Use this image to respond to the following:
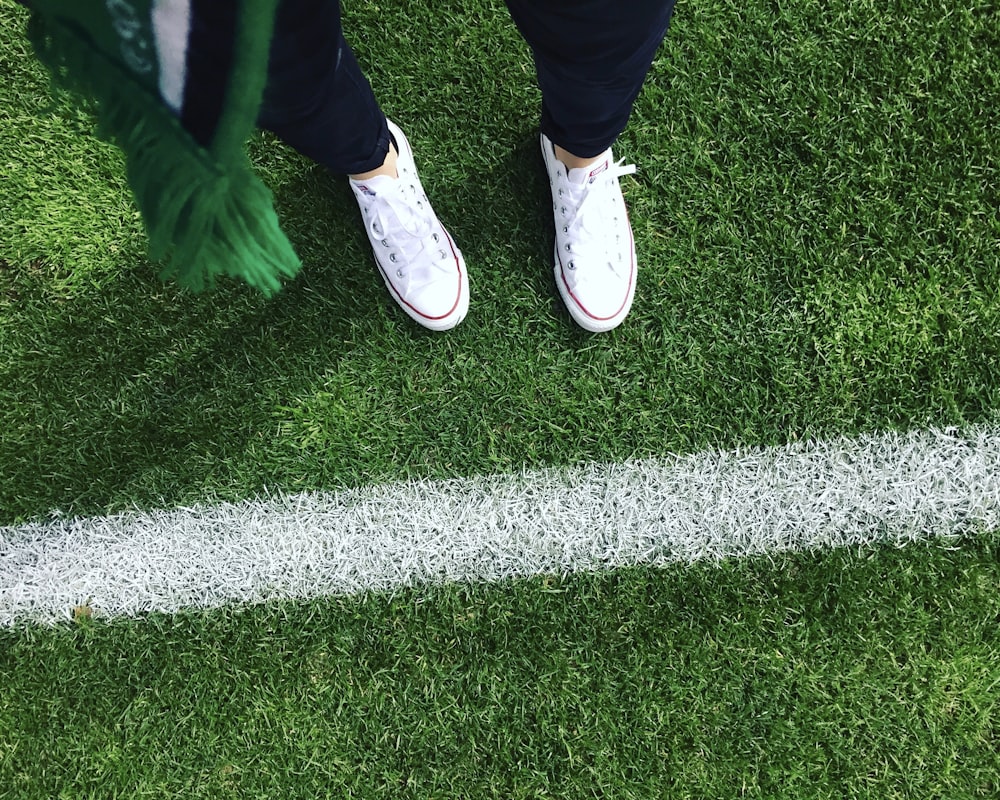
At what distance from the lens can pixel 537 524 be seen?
124 cm

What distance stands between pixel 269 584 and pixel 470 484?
425 millimetres

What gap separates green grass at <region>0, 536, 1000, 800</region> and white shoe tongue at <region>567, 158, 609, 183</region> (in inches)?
29.2

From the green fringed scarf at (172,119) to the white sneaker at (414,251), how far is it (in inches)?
24.6

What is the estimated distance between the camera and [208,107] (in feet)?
1.78

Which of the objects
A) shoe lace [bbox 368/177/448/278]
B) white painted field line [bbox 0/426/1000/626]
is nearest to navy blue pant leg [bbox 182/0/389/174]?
shoe lace [bbox 368/177/448/278]

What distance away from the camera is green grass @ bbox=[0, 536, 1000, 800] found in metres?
1.20

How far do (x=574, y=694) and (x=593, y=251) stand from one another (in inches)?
32.7

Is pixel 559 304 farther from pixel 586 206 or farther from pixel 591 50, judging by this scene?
pixel 591 50

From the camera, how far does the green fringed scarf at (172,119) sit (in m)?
0.52

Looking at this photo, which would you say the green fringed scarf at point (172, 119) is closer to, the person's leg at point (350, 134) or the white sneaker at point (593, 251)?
the person's leg at point (350, 134)

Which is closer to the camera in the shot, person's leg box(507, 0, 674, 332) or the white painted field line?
person's leg box(507, 0, 674, 332)

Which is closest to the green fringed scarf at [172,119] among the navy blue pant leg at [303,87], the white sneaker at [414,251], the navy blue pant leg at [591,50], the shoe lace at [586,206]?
the navy blue pant leg at [303,87]

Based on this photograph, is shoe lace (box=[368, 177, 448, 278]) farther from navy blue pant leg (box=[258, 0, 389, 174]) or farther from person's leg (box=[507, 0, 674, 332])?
person's leg (box=[507, 0, 674, 332])

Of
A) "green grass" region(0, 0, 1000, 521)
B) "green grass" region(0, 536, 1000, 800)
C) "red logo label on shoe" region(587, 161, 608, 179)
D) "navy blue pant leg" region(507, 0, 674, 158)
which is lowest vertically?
"green grass" region(0, 536, 1000, 800)
